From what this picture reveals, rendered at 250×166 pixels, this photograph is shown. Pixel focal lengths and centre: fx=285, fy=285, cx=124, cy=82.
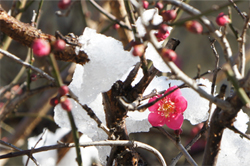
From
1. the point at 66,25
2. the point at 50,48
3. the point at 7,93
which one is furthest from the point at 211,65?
the point at 50,48

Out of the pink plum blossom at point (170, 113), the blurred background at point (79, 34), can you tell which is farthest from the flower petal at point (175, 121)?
the blurred background at point (79, 34)

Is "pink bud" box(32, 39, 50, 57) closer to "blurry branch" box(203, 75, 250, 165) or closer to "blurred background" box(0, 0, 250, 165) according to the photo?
"blurry branch" box(203, 75, 250, 165)

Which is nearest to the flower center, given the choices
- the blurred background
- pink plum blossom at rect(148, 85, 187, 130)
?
pink plum blossom at rect(148, 85, 187, 130)

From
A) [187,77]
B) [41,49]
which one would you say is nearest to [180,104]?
[187,77]

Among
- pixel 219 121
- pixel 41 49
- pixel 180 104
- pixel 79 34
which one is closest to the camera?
pixel 41 49

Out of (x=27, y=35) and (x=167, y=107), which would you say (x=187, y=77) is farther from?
(x=27, y=35)

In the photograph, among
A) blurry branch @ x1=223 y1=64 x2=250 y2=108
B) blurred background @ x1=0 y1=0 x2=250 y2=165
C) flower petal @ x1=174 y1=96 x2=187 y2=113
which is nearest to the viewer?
blurry branch @ x1=223 y1=64 x2=250 y2=108

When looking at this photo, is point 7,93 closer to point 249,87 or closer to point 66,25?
point 66,25

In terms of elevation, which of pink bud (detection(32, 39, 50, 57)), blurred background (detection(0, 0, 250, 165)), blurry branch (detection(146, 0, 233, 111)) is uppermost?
blurred background (detection(0, 0, 250, 165))

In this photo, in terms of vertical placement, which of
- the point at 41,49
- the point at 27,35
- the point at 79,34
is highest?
the point at 79,34
